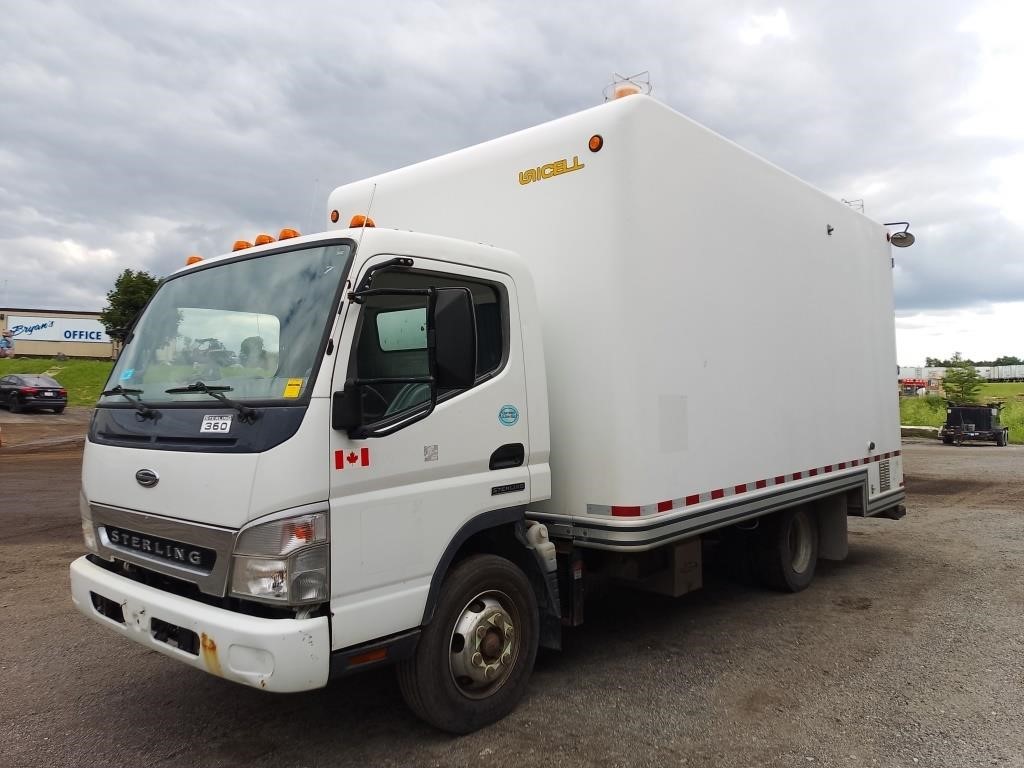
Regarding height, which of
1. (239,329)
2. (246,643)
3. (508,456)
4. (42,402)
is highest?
(42,402)

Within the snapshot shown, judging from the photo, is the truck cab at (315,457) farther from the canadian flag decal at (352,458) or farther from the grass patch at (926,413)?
the grass patch at (926,413)

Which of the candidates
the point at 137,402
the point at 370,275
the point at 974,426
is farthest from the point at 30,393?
the point at 974,426

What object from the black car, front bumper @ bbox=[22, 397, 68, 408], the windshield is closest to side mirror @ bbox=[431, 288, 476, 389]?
the windshield

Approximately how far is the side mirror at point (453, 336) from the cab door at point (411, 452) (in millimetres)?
106

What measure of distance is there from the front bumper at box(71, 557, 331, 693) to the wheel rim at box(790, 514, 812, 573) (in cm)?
470

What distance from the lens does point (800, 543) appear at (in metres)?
6.64

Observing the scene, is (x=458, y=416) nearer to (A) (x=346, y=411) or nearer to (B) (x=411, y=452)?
(B) (x=411, y=452)

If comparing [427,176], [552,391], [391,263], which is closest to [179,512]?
[391,263]

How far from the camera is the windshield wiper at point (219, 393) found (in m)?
3.08

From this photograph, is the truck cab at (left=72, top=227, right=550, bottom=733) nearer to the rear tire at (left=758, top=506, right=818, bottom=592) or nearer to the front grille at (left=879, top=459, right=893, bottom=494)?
the rear tire at (left=758, top=506, right=818, bottom=592)

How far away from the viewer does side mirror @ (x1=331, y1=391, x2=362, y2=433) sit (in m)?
3.08

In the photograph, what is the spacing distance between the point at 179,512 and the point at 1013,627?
19.0 feet

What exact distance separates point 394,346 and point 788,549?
4379 millimetres

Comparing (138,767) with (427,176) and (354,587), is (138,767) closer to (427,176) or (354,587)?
(354,587)
